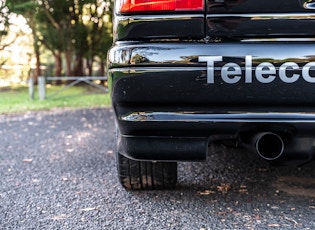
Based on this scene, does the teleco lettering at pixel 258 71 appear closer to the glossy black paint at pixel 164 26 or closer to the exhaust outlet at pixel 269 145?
the glossy black paint at pixel 164 26

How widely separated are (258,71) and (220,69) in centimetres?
18

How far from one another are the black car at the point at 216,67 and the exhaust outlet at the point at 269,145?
0.06 m

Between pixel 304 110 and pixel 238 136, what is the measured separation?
352mm

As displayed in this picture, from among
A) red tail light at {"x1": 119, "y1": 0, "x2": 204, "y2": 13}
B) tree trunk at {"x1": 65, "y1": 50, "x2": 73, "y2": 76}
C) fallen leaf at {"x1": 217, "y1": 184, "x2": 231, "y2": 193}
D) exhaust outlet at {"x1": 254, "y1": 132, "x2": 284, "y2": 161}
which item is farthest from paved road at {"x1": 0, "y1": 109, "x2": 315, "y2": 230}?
tree trunk at {"x1": 65, "y1": 50, "x2": 73, "y2": 76}

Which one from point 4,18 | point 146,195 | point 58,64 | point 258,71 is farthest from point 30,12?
point 258,71

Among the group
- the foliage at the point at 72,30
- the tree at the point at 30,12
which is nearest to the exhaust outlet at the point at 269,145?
the tree at the point at 30,12

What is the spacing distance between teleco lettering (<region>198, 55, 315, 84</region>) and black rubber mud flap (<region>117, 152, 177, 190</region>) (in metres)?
0.82

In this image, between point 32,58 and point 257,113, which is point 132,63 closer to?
point 257,113

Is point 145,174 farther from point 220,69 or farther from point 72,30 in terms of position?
point 72,30

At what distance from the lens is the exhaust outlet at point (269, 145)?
205 centimetres

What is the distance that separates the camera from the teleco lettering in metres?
1.86

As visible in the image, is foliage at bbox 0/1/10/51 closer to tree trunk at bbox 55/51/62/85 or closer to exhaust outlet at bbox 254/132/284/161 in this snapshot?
tree trunk at bbox 55/51/62/85

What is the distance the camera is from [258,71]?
1866mm

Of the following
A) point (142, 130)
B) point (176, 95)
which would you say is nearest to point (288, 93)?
point (176, 95)
